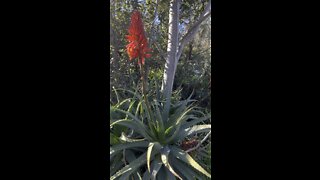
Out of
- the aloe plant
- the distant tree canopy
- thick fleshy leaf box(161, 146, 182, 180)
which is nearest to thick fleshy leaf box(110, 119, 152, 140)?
the aloe plant

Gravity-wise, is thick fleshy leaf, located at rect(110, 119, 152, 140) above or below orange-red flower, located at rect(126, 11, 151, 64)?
below

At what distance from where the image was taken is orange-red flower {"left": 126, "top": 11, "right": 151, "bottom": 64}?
1323 mm

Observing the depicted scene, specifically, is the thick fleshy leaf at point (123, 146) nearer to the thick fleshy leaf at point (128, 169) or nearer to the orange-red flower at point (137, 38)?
the thick fleshy leaf at point (128, 169)

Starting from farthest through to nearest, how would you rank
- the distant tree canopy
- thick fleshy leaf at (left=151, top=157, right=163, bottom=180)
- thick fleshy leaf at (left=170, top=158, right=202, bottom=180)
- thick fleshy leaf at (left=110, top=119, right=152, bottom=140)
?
the distant tree canopy → thick fleshy leaf at (left=110, top=119, right=152, bottom=140) → thick fleshy leaf at (left=170, top=158, right=202, bottom=180) → thick fleshy leaf at (left=151, top=157, right=163, bottom=180)

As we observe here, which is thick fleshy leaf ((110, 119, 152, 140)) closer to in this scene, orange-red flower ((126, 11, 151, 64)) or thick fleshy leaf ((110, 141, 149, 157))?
thick fleshy leaf ((110, 141, 149, 157))

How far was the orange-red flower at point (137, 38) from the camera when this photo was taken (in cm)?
132
